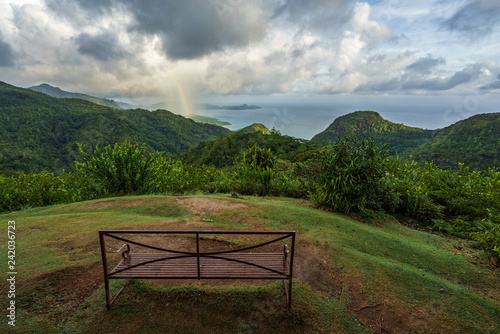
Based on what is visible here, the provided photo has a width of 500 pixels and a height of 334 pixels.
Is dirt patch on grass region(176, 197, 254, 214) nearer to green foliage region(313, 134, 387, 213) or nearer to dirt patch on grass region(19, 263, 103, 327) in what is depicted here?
green foliage region(313, 134, 387, 213)

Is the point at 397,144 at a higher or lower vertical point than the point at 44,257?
higher

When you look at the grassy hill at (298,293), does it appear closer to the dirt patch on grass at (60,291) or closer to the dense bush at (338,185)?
the dirt patch on grass at (60,291)

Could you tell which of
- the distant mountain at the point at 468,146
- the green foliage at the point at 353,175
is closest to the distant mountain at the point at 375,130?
the distant mountain at the point at 468,146

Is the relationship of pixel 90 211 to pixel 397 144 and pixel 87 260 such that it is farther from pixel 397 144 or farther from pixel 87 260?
pixel 397 144

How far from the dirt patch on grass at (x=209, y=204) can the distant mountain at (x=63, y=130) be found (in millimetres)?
63220

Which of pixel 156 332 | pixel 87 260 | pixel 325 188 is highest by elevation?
pixel 325 188

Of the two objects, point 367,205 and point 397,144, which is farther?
point 397,144

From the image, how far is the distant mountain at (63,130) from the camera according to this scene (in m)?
62.0

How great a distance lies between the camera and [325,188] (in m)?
7.20

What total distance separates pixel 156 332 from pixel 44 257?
2.77 metres

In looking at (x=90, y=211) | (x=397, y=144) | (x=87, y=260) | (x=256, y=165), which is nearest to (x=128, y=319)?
(x=87, y=260)

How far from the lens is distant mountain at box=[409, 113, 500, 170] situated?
1409 inches

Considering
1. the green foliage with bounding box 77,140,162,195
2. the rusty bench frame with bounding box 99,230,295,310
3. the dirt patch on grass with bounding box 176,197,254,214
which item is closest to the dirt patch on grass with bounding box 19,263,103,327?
the rusty bench frame with bounding box 99,230,295,310

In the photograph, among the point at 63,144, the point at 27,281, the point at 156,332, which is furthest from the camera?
the point at 63,144
